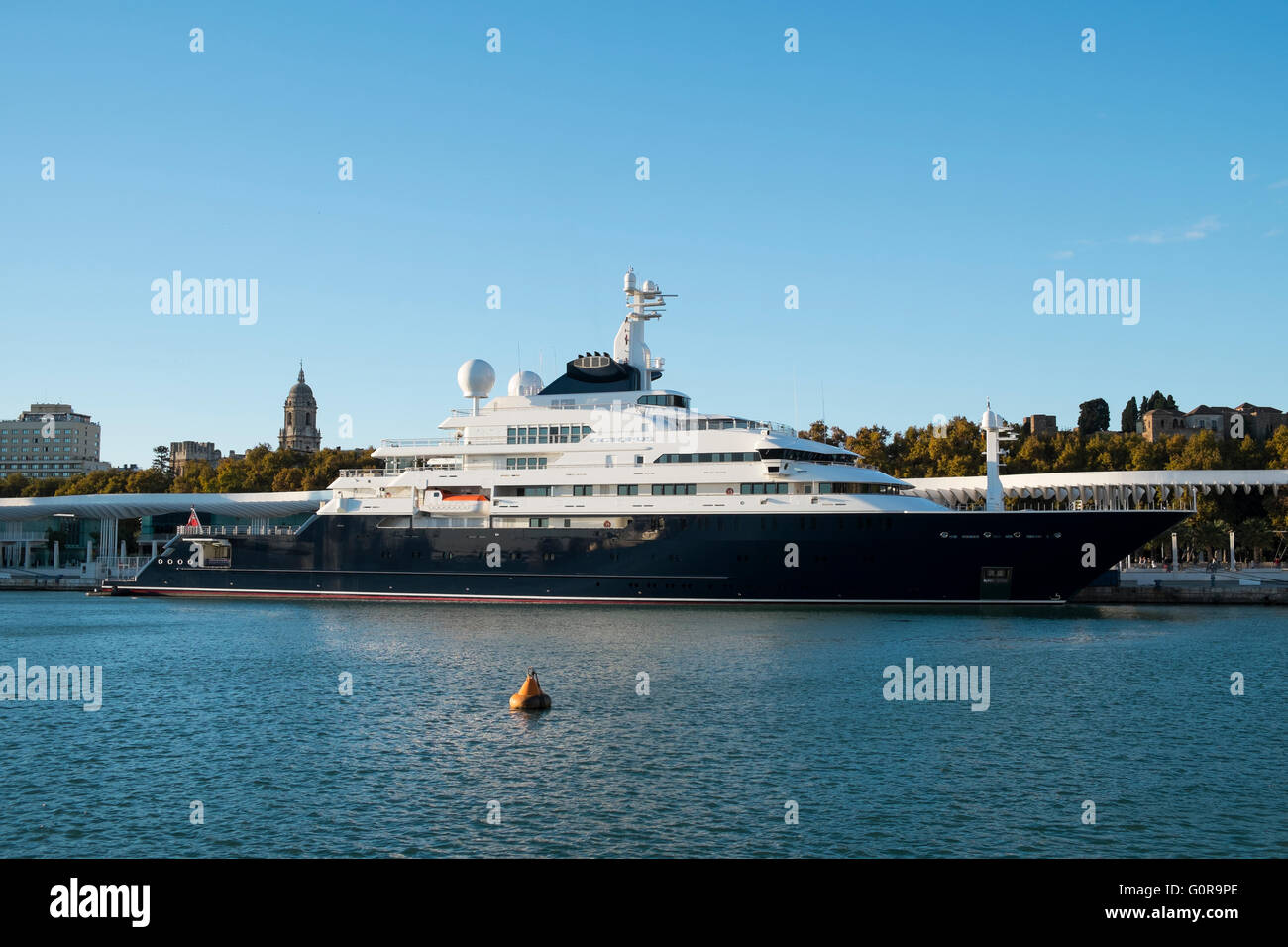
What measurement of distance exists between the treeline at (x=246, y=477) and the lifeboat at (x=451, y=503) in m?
51.5

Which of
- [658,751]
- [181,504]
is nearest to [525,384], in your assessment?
[658,751]

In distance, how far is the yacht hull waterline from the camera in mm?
37594

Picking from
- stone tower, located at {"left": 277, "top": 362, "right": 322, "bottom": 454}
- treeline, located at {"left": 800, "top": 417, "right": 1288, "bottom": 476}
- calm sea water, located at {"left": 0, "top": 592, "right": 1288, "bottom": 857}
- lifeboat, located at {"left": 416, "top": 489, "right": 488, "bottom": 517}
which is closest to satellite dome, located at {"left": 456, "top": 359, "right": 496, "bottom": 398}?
lifeboat, located at {"left": 416, "top": 489, "right": 488, "bottom": 517}

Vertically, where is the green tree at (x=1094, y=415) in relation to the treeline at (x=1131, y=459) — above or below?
above

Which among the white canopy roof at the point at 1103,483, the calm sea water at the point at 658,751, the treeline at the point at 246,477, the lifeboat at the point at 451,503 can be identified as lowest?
the calm sea water at the point at 658,751

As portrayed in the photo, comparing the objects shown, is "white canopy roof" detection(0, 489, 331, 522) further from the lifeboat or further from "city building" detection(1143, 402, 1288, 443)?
"city building" detection(1143, 402, 1288, 443)

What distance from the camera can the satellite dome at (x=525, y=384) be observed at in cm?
4853

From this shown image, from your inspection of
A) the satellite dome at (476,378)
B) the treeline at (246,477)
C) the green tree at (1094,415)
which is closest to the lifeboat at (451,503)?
the satellite dome at (476,378)

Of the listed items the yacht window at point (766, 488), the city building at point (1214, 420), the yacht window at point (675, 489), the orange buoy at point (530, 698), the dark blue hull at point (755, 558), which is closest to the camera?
the orange buoy at point (530, 698)

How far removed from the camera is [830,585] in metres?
38.4

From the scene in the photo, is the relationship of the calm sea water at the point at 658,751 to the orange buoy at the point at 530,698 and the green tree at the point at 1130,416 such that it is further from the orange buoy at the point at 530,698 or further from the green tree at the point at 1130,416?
the green tree at the point at 1130,416

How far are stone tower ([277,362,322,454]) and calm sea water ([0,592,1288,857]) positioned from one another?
558 feet
